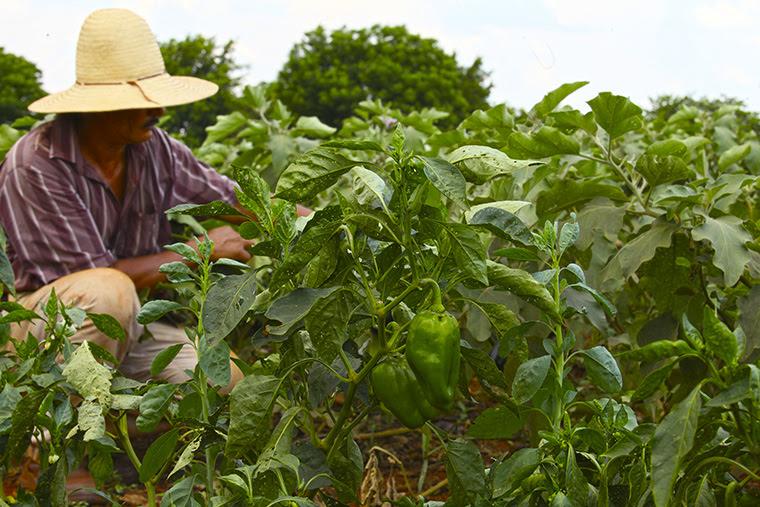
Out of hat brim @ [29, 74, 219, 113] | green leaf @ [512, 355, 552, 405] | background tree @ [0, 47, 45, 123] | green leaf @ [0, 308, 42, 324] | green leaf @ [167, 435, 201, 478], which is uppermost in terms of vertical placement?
green leaf @ [512, 355, 552, 405]

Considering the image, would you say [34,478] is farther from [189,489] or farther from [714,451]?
[714,451]

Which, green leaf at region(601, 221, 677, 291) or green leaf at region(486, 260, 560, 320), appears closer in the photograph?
green leaf at region(486, 260, 560, 320)

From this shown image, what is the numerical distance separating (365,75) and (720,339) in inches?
298

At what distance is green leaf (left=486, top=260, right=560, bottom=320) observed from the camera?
143 centimetres

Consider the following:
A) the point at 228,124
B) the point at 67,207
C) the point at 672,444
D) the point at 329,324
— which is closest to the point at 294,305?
the point at 329,324

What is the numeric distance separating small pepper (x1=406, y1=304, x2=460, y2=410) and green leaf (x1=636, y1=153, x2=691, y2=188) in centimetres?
104

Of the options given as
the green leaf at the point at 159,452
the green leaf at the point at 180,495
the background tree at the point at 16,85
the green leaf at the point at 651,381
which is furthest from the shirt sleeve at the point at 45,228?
the background tree at the point at 16,85

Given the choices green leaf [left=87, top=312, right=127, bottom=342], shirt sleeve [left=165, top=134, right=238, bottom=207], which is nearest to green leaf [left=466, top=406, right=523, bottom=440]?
green leaf [left=87, top=312, right=127, bottom=342]

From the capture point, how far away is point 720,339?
129 cm

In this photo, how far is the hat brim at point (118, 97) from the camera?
352 cm

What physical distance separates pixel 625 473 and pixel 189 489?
61cm

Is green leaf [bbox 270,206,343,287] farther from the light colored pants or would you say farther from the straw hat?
the straw hat

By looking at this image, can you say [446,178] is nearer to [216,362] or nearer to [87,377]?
[216,362]

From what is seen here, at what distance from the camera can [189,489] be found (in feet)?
5.36
